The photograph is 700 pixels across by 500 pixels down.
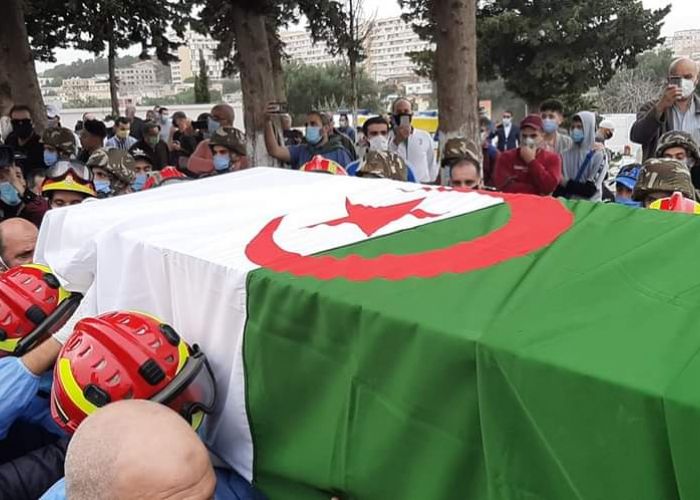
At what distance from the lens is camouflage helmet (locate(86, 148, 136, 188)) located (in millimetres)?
4449

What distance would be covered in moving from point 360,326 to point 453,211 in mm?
740

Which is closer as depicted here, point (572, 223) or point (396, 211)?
point (572, 223)

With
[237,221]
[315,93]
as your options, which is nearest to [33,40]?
[237,221]

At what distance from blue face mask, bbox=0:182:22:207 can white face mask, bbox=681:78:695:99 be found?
4.28 meters

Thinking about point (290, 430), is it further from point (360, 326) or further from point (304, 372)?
point (360, 326)

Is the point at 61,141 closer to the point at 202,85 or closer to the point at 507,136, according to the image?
the point at 507,136

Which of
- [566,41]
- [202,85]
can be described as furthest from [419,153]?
[202,85]

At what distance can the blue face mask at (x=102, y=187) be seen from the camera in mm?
4371

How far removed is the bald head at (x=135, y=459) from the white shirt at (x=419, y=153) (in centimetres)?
442

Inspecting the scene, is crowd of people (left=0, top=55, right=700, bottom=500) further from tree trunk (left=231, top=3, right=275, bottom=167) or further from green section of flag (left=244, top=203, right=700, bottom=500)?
tree trunk (left=231, top=3, right=275, bottom=167)

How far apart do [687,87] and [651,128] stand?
398mm

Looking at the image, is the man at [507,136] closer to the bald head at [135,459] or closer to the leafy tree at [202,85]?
the bald head at [135,459]

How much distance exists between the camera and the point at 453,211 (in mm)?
1831

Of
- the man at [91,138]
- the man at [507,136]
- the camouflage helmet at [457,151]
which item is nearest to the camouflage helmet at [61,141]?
the man at [91,138]
